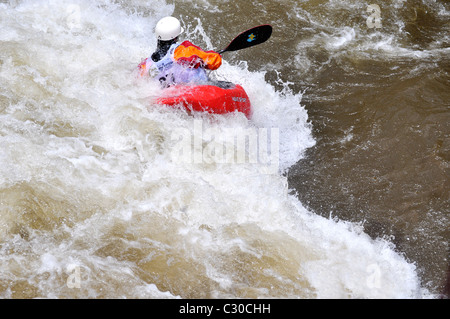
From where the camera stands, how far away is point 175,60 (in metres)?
4.50

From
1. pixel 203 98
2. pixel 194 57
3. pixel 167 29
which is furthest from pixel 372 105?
pixel 167 29

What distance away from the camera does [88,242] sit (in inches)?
135

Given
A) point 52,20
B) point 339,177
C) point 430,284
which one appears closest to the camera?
point 430,284

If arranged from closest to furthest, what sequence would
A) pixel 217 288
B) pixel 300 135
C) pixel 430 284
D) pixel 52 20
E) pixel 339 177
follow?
Result: pixel 217 288, pixel 430 284, pixel 339 177, pixel 300 135, pixel 52 20

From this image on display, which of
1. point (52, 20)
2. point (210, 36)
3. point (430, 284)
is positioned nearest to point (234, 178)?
point (430, 284)

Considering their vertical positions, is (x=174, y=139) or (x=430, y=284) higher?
(x=174, y=139)

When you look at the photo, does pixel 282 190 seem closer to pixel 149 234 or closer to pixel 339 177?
pixel 339 177

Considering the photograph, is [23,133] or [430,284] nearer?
[430,284]

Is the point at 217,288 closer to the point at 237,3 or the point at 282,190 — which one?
the point at 282,190

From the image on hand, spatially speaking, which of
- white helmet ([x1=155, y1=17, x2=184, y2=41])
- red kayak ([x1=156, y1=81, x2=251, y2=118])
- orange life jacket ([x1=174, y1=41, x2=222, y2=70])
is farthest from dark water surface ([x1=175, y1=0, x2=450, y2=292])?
white helmet ([x1=155, y1=17, x2=184, y2=41])

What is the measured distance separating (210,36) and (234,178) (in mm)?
2960

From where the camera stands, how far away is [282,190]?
157 inches

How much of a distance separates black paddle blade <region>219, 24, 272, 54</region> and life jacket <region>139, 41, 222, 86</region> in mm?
551

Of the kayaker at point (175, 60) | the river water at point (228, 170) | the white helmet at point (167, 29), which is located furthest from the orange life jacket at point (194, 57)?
the river water at point (228, 170)
